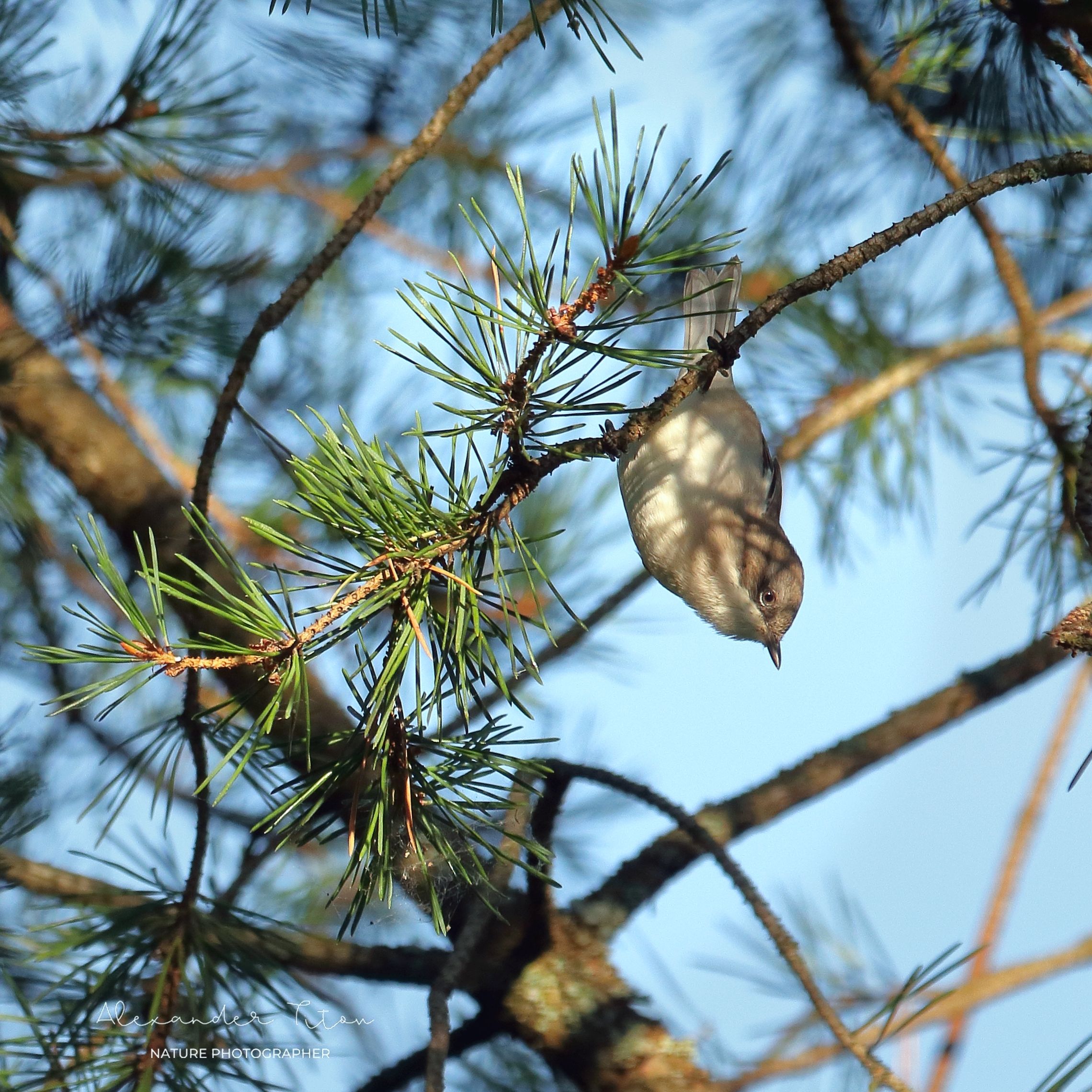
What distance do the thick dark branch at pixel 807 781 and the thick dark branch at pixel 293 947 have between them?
0.73 ft

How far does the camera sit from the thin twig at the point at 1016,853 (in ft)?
4.08

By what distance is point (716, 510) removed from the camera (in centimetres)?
158

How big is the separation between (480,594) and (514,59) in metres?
1.65

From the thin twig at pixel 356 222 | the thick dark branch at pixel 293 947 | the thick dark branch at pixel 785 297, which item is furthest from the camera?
the thick dark branch at pixel 293 947

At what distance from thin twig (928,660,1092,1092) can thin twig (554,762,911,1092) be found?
0.40ft

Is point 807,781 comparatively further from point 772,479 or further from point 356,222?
point 356,222

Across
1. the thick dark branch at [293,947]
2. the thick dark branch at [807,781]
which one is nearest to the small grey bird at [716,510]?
the thick dark branch at [807,781]

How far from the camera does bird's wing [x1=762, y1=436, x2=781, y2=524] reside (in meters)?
1.69

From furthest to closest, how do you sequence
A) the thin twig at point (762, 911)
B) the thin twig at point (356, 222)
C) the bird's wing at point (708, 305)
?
the bird's wing at point (708, 305)
the thin twig at point (356, 222)
the thin twig at point (762, 911)

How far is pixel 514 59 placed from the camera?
221 centimetres

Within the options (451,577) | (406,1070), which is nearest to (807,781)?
(406,1070)

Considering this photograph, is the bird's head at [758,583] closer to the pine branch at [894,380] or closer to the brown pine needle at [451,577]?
the pine branch at [894,380]

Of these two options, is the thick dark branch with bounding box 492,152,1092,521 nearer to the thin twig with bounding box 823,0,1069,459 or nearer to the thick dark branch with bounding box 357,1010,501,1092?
the thin twig with bounding box 823,0,1069,459

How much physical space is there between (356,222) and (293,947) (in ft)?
2.66
